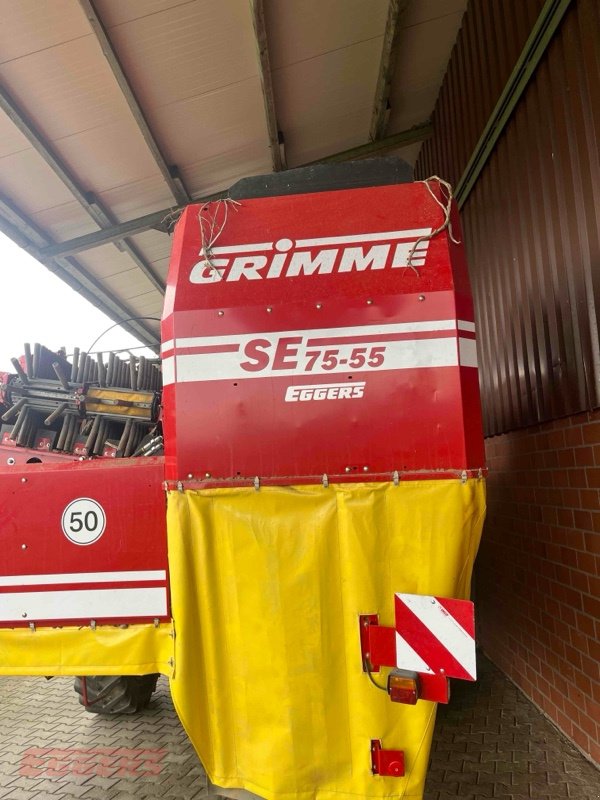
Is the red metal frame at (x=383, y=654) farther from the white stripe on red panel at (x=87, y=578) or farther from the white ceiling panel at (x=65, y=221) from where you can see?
the white ceiling panel at (x=65, y=221)

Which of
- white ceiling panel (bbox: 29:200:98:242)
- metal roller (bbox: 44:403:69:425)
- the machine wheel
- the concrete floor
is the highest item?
white ceiling panel (bbox: 29:200:98:242)

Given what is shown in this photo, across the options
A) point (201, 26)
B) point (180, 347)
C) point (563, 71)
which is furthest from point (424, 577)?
point (201, 26)

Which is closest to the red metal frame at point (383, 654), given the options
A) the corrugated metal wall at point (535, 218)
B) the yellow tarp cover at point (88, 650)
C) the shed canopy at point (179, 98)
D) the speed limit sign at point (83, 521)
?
the yellow tarp cover at point (88, 650)

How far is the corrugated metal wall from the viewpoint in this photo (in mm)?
3197

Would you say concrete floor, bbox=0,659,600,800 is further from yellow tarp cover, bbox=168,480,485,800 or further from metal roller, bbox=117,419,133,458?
metal roller, bbox=117,419,133,458

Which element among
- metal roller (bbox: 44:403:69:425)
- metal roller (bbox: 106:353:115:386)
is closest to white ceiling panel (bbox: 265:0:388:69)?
metal roller (bbox: 106:353:115:386)

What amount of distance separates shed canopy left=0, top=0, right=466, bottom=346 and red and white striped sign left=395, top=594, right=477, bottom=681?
4.66 meters

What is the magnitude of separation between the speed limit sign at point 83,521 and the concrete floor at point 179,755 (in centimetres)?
160

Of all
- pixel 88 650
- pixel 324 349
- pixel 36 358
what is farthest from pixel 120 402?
pixel 324 349

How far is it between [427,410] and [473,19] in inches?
182

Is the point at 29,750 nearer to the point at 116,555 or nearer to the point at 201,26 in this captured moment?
the point at 116,555

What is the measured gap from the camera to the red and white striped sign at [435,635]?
82.3 inches

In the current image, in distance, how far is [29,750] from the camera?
385cm

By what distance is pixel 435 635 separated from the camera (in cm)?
212
